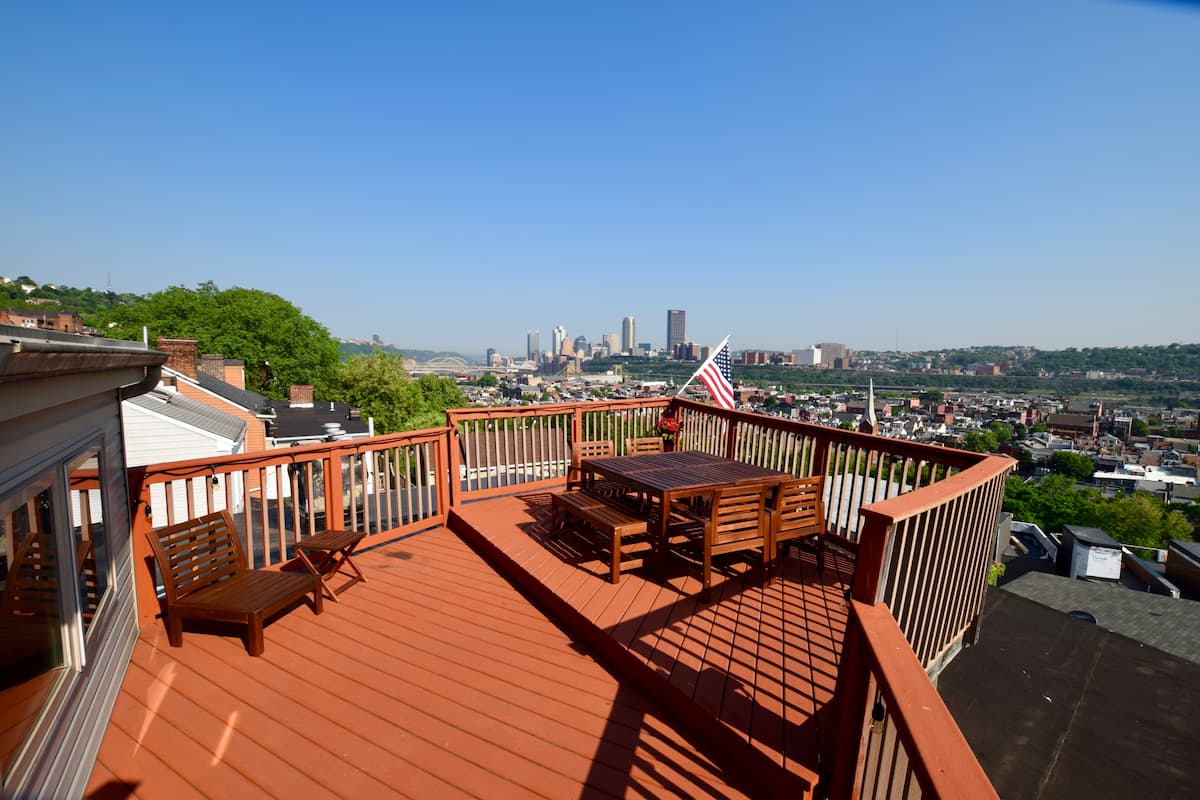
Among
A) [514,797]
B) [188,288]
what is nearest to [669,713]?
→ [514,797]

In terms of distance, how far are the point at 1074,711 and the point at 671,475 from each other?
2855 mm

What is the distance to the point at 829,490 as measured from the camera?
4715 millimetres

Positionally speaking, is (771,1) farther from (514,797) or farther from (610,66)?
(514,797)

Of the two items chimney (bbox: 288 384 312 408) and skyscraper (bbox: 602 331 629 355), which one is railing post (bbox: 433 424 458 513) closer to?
chimney (bbox: 288 384 312 408)

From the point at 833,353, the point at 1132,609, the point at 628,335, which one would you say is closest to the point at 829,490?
the point at 1132,609

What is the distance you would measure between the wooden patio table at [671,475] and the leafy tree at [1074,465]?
243 ft

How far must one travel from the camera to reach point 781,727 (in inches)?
91.1

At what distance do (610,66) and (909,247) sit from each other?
39.0m

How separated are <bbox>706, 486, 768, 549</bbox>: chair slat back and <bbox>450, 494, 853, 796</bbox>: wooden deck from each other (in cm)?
43

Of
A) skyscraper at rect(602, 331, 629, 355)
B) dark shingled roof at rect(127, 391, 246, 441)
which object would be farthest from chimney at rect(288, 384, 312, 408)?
skyscraper at rect(602, 331, 629, 355)

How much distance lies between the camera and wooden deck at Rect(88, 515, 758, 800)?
2225 mm

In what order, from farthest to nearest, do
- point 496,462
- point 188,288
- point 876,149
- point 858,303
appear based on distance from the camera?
point 858,303
point 188,288
point 876,149
point 496,462

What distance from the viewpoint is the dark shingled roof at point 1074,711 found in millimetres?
2467

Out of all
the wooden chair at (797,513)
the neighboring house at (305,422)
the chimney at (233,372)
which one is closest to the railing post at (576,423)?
the wooden chair at (797,513)
